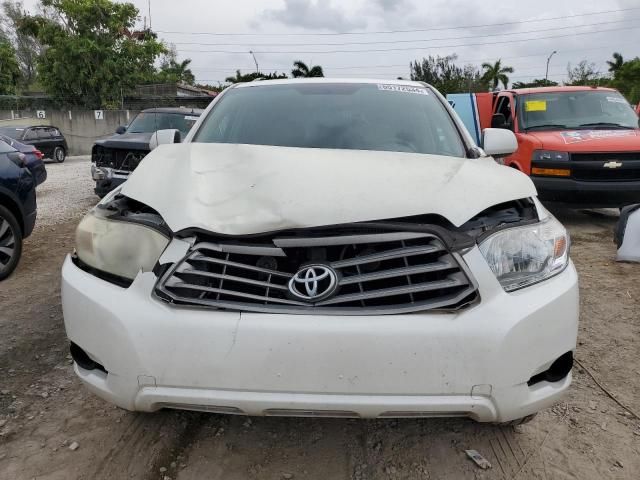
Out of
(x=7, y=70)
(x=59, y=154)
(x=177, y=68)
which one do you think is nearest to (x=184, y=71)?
(x=177, y=68)

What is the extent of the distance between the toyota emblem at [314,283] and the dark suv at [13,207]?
3972mm

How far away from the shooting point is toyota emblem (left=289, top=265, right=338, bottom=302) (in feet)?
5.91

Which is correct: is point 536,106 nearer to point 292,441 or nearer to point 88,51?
point 292,441

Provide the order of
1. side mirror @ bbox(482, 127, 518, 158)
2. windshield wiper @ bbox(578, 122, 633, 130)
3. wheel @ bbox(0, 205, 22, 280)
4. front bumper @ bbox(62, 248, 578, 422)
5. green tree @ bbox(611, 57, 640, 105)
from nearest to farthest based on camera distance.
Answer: front bumper @ bbox(62, 248, 578, 422), side mirror @ bbox(482, 127, 518, 158), wheel @ bbox(0, 205, 22, 280), windshield wiper @ bbox(578, 122, 633, 130), green tree @ bbox(611, 57, 640, 105)

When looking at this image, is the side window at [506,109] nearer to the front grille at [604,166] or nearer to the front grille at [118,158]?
the front grille at [604,166]

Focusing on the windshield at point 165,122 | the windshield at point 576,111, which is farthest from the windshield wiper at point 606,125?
the windshield at point 165,122

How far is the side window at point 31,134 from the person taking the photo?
63.1 ft

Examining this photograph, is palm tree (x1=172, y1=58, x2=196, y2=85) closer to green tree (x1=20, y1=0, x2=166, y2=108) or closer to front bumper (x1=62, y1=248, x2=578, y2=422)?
green tree (x1=20, y1=0, x2=166, y2=108)

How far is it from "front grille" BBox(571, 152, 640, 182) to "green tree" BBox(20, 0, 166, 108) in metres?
29.0

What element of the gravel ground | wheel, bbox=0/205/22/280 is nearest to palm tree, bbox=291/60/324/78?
the gravel ground

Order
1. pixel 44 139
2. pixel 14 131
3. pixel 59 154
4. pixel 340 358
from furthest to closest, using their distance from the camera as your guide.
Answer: pixel 59 154
pixel 44 139
pixel 14 131
pixel 340 358

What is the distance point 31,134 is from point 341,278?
834 inches

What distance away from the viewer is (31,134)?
19.6 metres

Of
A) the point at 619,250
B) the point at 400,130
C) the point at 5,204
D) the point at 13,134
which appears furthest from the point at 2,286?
the point at 13,134
